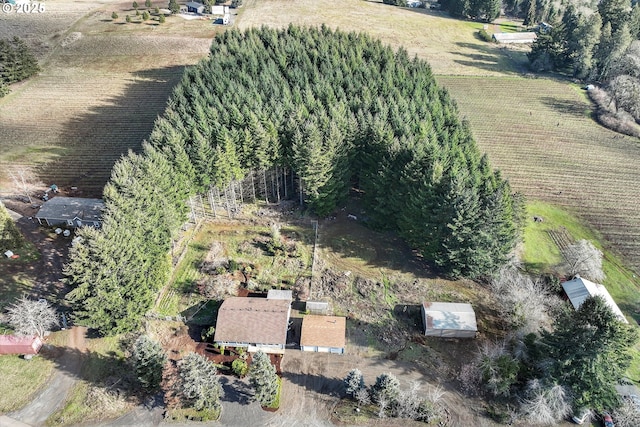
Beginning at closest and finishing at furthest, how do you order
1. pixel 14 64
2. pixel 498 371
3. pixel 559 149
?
pixel 498 371 < pixel 559 149 < pixel 14 64

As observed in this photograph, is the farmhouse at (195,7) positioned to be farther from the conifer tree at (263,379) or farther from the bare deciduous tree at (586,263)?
the bare deciduous tree at (586,263)

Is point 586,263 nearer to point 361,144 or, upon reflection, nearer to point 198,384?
point 361,144

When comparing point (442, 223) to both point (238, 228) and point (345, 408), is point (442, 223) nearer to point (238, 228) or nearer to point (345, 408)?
point (345, 408)

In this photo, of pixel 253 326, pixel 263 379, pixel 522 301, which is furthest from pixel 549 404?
pixel 253 326

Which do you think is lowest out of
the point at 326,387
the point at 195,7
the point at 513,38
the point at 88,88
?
the point at 326,387

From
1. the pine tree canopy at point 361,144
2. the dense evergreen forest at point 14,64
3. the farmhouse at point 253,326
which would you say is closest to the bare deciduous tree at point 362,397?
the farmhouse at point 253,326
